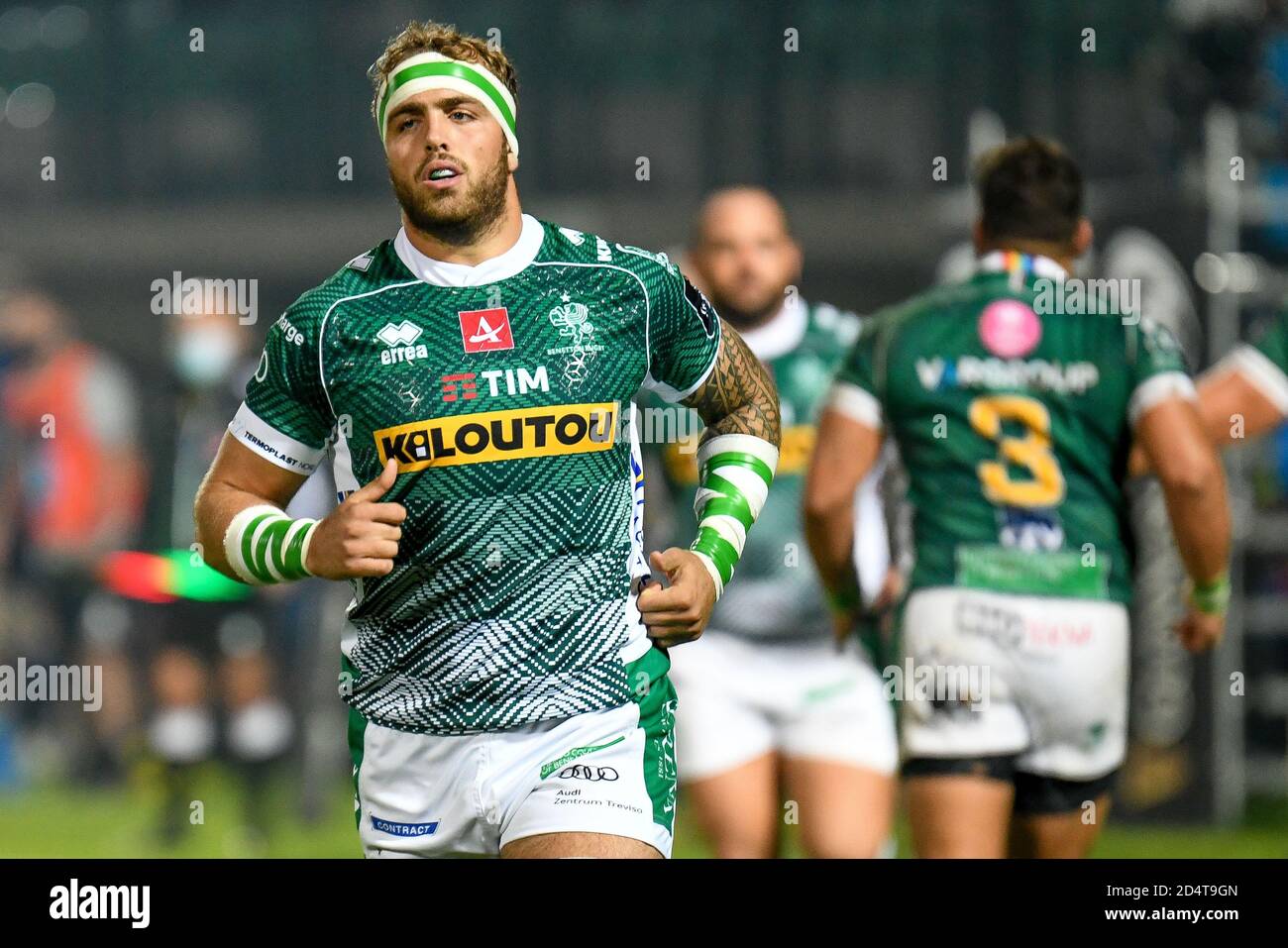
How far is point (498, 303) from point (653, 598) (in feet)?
2.07

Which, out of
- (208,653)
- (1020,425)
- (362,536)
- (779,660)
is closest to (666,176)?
(208,653)

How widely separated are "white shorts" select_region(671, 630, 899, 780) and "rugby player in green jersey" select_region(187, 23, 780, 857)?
2.07 m

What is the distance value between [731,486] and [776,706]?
2.08m

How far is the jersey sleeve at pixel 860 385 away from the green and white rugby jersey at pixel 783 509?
0.47 m

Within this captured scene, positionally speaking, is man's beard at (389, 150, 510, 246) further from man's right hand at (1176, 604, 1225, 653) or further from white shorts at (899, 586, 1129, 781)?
man's right hand at (1176, 604, 1225, 653)

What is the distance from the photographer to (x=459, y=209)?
3783mm

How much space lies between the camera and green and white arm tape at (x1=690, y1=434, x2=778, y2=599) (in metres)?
3.96

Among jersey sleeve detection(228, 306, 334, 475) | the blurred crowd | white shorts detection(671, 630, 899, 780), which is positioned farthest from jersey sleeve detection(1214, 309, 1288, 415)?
the blurred crowd

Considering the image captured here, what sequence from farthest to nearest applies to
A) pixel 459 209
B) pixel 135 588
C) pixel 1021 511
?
pixel 135 588 → pixel 1021 511 → pixel 459 209

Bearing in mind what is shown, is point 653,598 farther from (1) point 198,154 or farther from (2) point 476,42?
(1) point 198,154

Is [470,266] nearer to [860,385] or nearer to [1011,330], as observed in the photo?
[860,385]

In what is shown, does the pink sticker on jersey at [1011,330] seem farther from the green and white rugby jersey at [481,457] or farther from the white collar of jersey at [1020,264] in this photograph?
the green and white rugby jersey at [481,457]

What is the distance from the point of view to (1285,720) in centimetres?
906
